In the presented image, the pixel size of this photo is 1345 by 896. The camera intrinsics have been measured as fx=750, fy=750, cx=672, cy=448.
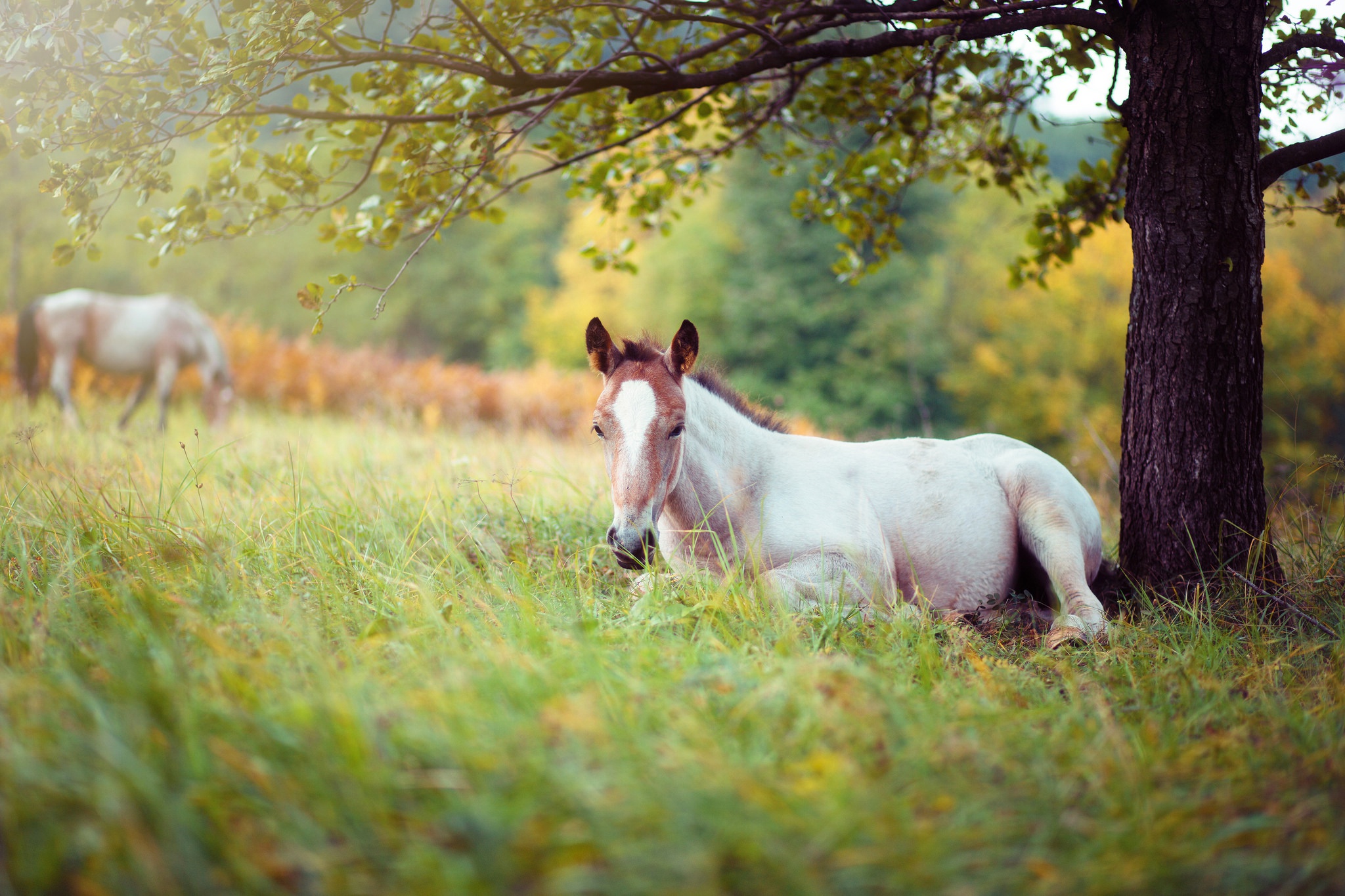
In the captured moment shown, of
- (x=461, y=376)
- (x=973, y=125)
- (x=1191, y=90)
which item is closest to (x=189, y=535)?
(x=1191, y=90)

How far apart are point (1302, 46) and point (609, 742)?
4.40 metres

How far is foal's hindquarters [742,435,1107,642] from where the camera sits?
3.45m

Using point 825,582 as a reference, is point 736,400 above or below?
above

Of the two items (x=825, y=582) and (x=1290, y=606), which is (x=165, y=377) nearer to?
(x=825, y=582)

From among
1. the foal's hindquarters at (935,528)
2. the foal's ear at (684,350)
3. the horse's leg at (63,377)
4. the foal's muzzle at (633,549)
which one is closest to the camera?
the foal's muzzle at (633,549)

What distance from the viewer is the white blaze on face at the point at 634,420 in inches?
120

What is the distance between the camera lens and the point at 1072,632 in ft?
10.4

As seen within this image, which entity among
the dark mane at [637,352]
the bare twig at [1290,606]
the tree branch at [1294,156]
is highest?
the tree branch at [1294,156]

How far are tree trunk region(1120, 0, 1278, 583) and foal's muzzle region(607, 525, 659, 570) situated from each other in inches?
98.6

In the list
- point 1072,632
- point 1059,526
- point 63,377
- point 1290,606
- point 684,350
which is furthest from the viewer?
point 63,377

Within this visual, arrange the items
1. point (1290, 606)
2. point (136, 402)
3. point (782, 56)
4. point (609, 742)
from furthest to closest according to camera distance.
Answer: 1. point (136, 402)
2. point (782, 56)
3. point (1290, 606)
4. point (609, 742)

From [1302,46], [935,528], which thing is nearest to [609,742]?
[935,528]

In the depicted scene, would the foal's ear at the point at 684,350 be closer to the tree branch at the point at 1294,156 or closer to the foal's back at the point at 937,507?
the foal's back at the point at 937,507

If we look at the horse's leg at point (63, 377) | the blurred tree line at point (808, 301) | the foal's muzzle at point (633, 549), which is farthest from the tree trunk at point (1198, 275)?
the blurred tree line at point (808, 301)
